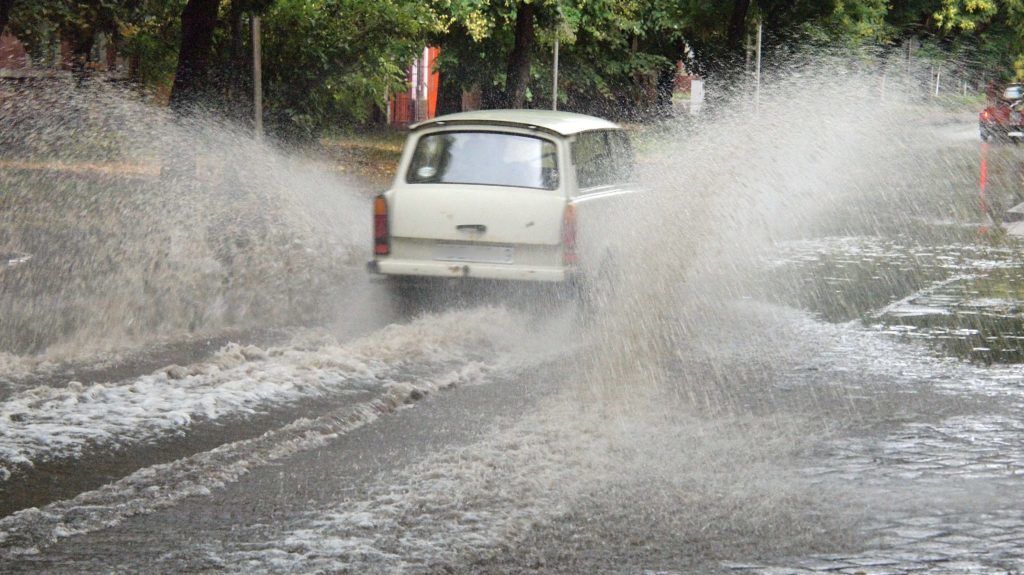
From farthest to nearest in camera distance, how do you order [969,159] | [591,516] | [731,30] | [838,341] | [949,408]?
[731,30] < [969,159] < [838,341] < [949,408] < [591,516]

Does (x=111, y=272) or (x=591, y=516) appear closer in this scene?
(x=591, y=516)

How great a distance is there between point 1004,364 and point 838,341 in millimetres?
1302

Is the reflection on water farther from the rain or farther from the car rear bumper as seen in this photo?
the car rear bumper

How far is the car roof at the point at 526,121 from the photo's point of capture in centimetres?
1094

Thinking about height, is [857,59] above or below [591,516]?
above

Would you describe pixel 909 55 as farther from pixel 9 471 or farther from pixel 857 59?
pixel 9 471

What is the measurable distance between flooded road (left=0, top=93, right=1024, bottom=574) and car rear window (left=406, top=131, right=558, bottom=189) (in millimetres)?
959

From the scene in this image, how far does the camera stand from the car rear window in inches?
419

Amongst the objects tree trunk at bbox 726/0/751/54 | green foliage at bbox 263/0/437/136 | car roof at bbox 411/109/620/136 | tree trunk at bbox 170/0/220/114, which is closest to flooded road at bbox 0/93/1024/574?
car roof at bbox 411/109/620/136

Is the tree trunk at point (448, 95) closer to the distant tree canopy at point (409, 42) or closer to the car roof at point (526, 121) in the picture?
the distant tree canopy at point (409, 42)

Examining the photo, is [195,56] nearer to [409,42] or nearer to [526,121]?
[526,121]

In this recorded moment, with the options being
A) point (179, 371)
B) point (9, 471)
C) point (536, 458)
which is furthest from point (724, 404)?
point (9, 471)

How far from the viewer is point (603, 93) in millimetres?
43188

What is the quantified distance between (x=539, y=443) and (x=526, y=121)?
15.0ft
